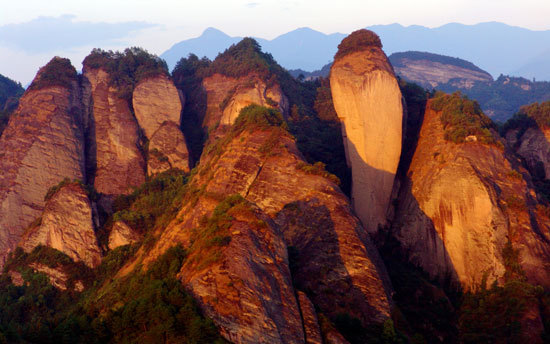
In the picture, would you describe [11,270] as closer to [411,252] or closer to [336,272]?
[336,272]

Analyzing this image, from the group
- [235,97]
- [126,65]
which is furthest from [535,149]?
[126,65]

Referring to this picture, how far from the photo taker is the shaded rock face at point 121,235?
88.2 feet

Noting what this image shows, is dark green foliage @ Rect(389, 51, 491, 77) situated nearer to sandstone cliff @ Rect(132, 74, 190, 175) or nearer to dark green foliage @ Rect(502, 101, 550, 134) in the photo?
dark green foliage @ Rect(502, 101, 550, 134)

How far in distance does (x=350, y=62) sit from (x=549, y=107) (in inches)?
584

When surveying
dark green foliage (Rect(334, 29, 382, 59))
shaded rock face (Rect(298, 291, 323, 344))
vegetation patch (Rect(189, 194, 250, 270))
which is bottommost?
shaded rock face (Rect(298, 291, 323, 344))

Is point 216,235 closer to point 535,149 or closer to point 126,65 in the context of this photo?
point 535,149

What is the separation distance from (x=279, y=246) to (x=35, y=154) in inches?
944

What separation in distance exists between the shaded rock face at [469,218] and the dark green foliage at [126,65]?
79.0ft

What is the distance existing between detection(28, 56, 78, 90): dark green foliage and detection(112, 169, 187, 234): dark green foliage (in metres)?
11.0

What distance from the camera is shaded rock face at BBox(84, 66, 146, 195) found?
3469 cm

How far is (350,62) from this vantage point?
107 feet

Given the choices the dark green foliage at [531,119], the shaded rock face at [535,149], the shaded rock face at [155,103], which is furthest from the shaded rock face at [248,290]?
the dark green foliage at [531,119]

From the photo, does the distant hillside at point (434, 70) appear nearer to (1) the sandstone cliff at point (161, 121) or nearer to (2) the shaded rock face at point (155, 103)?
(2) the shaded rock face at point (155, 103)

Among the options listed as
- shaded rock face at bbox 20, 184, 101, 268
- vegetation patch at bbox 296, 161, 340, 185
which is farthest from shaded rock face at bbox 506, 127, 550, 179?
shaded rock face at bbox 20, 184, 101, 268
